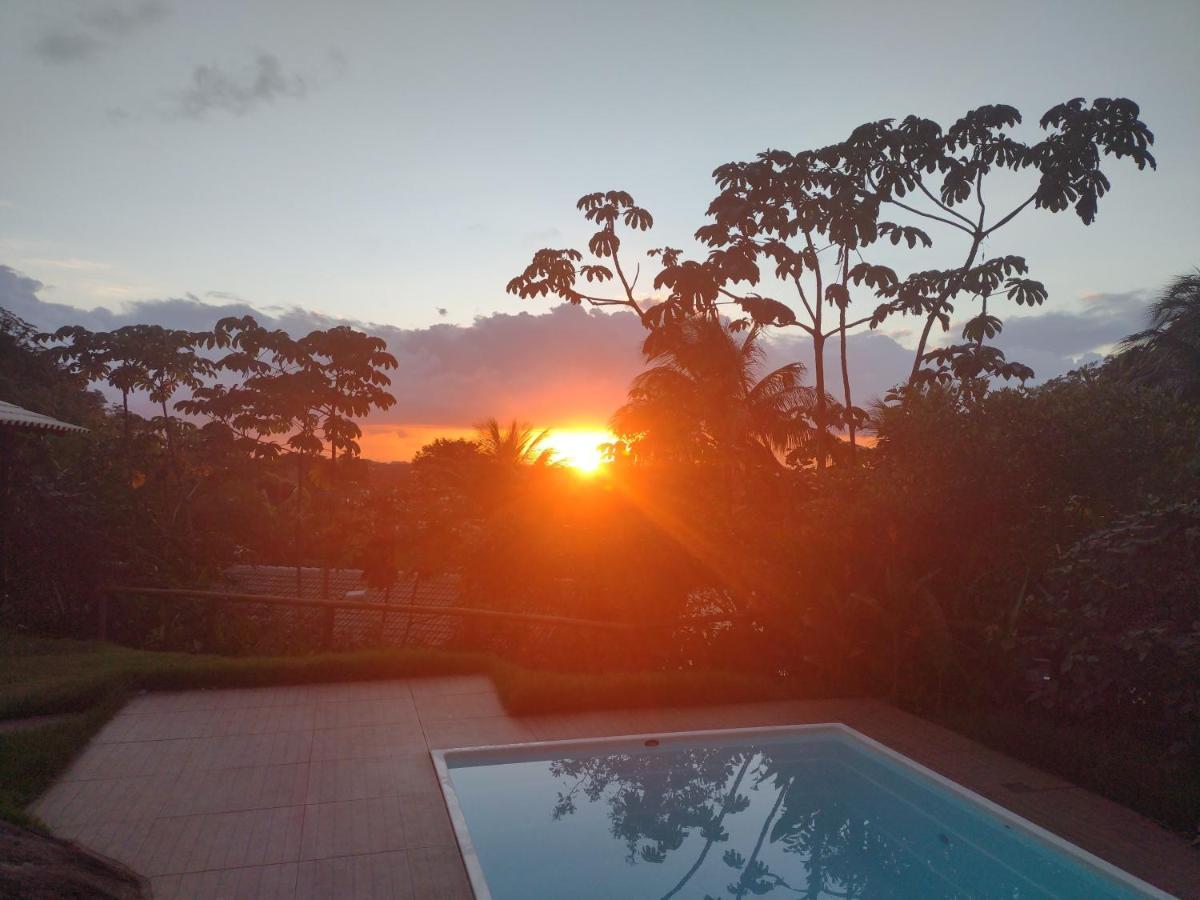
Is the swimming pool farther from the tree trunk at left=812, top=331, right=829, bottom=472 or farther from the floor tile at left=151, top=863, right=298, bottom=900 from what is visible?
the tree trunk at left=812, top=331, right=829, bottom=472

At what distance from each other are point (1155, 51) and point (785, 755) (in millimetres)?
8504

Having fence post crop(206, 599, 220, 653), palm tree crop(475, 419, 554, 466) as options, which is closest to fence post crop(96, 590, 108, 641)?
fence post crop(206, 599, 220, 653)

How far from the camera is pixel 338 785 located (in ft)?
18.7

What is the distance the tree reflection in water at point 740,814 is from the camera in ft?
17.9

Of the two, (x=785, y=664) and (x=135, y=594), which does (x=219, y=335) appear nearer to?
(x=135, y=594)

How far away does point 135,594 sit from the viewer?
1069 centimetres

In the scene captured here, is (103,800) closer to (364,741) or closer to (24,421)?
(364,741)

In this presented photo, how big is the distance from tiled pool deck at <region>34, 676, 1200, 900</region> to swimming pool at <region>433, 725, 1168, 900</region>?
29 centimetres

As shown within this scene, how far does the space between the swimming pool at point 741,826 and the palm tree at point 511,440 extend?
12.7 m

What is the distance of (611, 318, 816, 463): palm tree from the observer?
54.3 ft

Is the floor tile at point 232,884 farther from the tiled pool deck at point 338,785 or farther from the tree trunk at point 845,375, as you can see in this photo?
the tree trunk at point 845,375

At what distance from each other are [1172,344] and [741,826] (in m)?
21.1

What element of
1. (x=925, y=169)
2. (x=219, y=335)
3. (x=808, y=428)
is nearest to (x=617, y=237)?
(x=925, y=169)

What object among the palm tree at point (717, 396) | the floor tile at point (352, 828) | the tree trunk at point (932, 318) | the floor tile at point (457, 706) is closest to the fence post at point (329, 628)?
the floor tile at point (457, 706)
